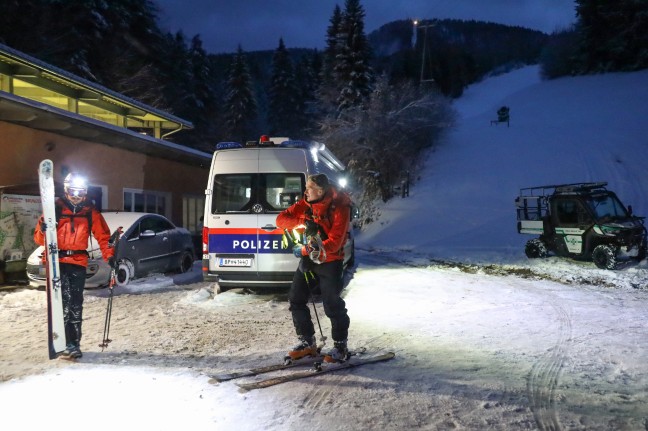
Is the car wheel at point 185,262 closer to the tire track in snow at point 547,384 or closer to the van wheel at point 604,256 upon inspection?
the tire track in snow at point 547,384

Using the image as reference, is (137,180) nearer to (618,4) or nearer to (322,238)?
(322,238)

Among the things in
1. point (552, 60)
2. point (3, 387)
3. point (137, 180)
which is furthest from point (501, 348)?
point (552, 60)

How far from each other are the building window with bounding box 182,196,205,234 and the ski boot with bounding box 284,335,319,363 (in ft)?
45.0

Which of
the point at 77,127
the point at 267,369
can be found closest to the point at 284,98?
the point at 77,127

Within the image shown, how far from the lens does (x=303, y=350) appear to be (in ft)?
16.3

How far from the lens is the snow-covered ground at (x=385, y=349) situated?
3.68 m

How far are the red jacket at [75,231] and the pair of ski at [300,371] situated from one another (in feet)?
6.77

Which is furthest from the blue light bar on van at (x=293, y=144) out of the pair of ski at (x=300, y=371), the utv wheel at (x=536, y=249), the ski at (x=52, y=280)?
the utv wheel at (x=536, y=249)

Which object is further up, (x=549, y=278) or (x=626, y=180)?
(x=626, y=180)

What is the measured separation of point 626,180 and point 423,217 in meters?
9.93

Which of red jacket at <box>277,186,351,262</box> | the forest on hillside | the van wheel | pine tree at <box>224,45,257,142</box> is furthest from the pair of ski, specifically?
pine tree at <box>224,45,257,142</box>

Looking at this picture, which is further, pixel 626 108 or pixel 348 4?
pixel 348 4

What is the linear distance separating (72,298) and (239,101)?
5282 cm

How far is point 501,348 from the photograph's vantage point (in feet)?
17.8
